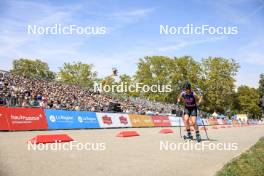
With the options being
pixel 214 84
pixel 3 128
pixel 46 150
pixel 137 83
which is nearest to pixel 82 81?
pixel 137 83

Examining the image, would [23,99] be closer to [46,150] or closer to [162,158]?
[46,150]

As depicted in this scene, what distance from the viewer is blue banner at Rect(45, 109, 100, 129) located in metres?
22.1

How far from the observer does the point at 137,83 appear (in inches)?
3398

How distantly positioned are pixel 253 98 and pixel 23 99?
11613 cm

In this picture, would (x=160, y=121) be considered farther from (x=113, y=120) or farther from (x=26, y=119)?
(x=26, y=119)

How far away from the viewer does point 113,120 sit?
96.2 feet

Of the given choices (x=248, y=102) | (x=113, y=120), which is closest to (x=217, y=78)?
(x=248, y=102)

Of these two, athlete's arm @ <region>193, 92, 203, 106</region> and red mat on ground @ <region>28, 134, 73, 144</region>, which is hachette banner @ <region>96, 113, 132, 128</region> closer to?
athlete's arm @ <region>193, 92, 203, 106</region>

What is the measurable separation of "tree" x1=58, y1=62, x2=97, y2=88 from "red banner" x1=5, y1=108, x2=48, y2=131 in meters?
70.0

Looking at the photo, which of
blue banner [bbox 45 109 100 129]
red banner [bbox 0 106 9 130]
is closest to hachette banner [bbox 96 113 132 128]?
blue banner [bbox 45 109 100 129]

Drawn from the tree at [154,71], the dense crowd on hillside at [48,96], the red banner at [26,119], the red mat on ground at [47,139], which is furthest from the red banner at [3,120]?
the tree at [154,71]

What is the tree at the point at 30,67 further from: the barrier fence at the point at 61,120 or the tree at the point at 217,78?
the barrier fence at the point at 61,120

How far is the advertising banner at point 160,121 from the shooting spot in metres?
36.1

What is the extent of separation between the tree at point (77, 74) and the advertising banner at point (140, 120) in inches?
2265
